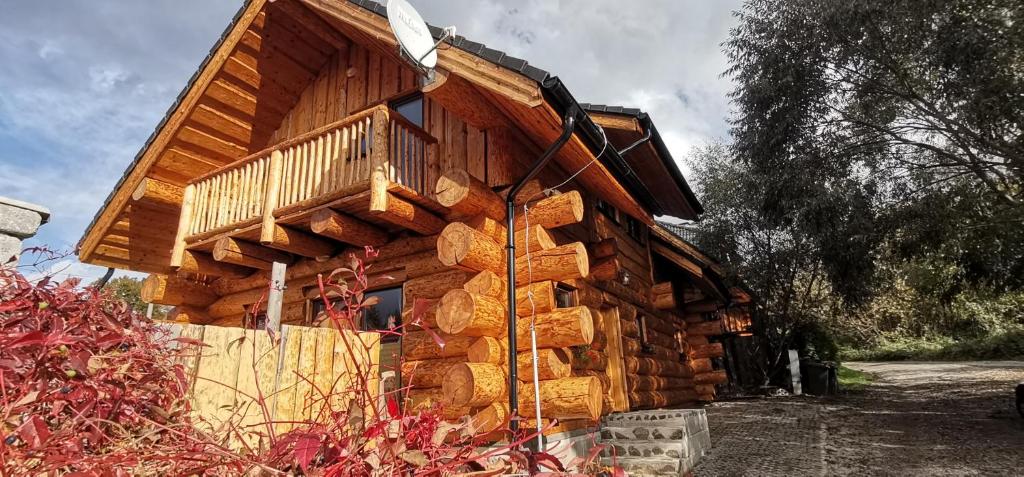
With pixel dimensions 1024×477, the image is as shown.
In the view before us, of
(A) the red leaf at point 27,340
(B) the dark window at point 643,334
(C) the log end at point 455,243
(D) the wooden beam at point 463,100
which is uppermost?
(D) the wooden beam at point 463,100

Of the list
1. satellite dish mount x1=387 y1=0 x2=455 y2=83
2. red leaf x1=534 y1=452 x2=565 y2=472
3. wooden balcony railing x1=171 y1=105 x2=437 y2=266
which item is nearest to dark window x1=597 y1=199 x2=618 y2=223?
wooden balcony railing x1=171 y1=105 x2=437 y2=266

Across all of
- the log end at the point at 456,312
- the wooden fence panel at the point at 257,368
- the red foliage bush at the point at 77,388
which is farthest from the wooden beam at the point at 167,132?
the red foliage bush at the point at 77,388

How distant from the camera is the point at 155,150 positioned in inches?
360

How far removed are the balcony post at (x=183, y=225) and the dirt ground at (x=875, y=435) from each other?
826 cm

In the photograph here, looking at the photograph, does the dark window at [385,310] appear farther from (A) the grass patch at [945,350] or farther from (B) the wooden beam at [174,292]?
(A) the grass patch at [945,350]

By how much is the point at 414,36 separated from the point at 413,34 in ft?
0.08

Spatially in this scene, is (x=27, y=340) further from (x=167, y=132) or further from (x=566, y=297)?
(x=167, y=132)

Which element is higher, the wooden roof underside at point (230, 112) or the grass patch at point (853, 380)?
the wooden roof underside at point (230, 112)

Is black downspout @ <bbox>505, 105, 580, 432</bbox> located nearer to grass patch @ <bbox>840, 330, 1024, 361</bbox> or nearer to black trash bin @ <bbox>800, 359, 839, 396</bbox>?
black trash bin @ <bbox>800, 359, 839, 396</bbox>

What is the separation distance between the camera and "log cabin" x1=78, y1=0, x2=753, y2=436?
5.93 m

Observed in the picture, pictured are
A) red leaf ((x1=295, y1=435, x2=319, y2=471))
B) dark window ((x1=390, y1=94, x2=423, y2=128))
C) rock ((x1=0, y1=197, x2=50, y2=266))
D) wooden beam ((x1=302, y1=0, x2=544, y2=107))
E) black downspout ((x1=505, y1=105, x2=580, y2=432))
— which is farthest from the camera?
dark window ((x1=390, y1=94, x2=423, y2=128))

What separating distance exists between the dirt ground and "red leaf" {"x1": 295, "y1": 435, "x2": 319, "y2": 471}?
21.3ft

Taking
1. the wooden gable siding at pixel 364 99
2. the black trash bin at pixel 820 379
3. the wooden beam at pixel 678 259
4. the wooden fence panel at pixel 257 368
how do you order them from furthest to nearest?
the black trash bin at pixel 820 379
the wooden beam at pixel 678 259
the wooden gable siding at pixel 364 99
the wooden fence panel at pixel 257 368

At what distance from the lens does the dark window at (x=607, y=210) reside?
974 cm
